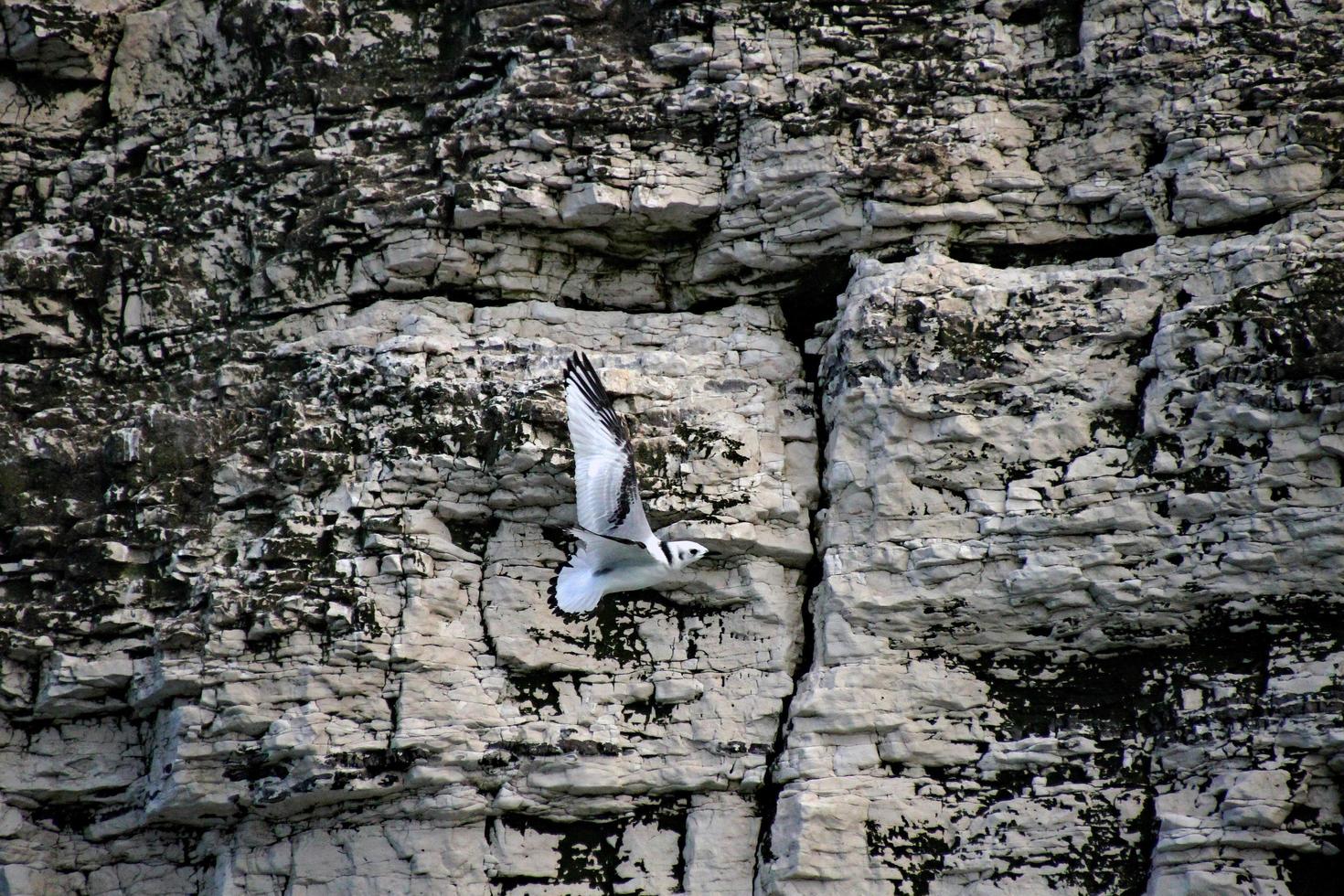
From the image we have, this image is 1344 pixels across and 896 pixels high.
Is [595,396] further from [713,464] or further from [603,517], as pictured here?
[713,464]

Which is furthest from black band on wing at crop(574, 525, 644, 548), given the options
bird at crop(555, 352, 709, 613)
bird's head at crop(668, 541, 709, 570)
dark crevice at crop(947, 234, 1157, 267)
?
dark crevice at crop(947, 234, 1157, 267)

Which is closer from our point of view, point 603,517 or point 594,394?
point 603,517

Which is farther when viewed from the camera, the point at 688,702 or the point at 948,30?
the point at 948,30

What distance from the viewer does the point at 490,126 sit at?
9211mm

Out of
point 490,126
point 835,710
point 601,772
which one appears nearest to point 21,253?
point 490,126

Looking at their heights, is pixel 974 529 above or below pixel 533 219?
below

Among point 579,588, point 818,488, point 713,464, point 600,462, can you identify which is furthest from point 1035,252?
point 579,588

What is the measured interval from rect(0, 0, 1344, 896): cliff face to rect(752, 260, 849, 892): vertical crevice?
4 centimetres

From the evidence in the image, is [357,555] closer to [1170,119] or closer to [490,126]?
[490,126]

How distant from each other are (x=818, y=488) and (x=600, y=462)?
1525 millimetres

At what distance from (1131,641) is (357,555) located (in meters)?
4.76

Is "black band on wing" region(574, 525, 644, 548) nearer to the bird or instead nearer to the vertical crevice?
the bird

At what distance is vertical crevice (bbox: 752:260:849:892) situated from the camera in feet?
27.0

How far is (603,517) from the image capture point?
8.08 metres
